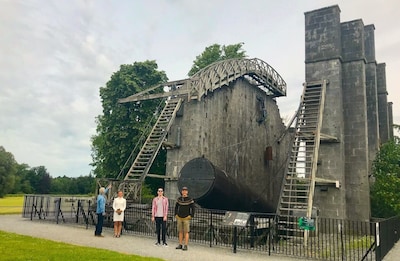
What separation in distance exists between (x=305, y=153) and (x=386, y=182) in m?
6.07

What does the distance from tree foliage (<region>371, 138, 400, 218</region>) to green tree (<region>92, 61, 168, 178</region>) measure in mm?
16440

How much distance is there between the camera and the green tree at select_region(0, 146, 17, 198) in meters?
58.8

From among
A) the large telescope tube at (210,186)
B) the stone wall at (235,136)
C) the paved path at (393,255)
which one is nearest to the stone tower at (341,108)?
the stone wall at (235,136)

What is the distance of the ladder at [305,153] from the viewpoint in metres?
15.4

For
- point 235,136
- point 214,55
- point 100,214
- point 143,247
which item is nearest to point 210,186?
point 143,247

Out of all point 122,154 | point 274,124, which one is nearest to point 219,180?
point 122,154

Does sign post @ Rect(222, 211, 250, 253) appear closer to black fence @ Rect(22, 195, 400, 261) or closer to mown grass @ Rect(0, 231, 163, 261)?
black fence @ Rect(22, 195, 400, 261)

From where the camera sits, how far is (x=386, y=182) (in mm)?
20406

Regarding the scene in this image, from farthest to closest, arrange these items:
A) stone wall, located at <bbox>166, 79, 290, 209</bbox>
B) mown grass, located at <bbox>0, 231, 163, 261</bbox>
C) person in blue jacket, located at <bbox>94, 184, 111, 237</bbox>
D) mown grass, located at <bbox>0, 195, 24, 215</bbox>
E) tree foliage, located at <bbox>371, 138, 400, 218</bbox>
A: mown grass, located at <bbox>0, 195, 24, 215</bbox>, tree foliage, located at <bbox>371, 138, 400, 218</bbox>, stone wall, located at <bbox>166, 79, 290, 209</bbox>, person in blue jacket, located at <bbox>94, 184, 111, 237</bbox>, mown grass, located at <bbox>0, 231, 163, 261</bbox>

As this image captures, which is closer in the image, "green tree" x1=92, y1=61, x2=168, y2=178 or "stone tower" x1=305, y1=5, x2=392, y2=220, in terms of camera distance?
"stone tower" x1=305, y1=5, x2=392, y2=220

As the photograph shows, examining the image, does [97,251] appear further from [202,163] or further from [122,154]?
[122,154]

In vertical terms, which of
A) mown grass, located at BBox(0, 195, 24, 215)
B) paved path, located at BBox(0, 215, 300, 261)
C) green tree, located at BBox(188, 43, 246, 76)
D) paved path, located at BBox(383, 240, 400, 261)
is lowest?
mown grass, located at BBox(0, 195, 24, 215)

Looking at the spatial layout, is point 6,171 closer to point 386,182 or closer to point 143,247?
point 143,247

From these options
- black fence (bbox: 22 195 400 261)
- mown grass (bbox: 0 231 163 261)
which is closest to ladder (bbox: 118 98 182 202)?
black fence (bbox: 22 195 400 261)
